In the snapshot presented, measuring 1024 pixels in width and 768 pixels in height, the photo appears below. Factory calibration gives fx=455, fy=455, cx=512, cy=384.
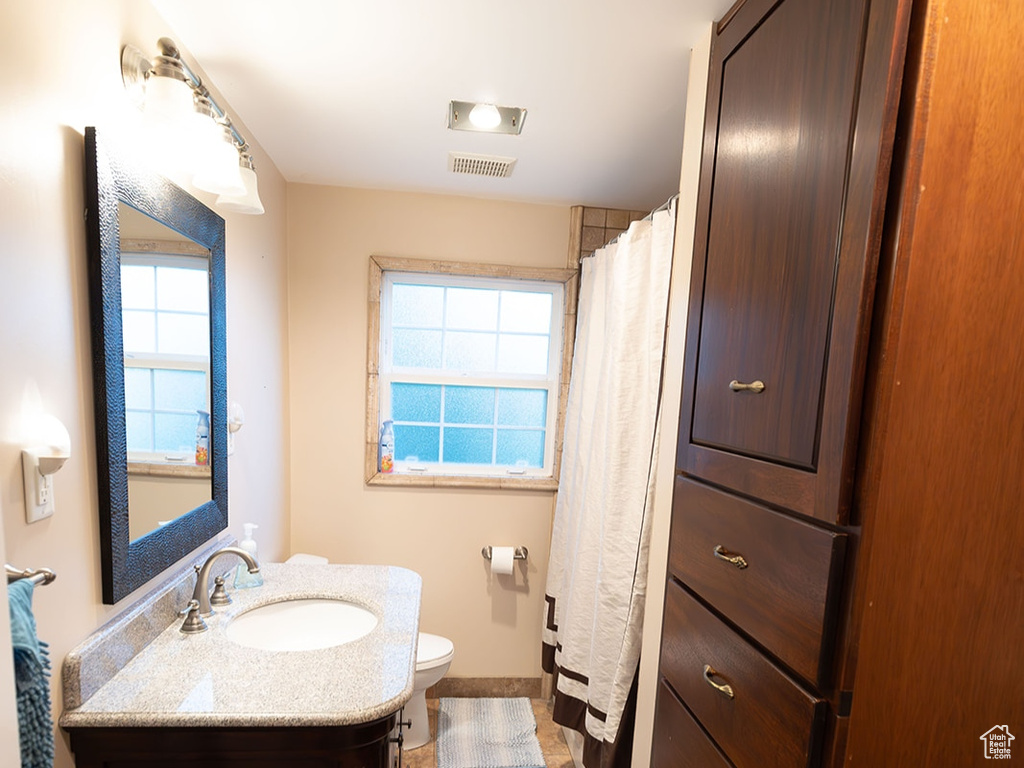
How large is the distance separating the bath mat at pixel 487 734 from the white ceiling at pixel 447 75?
92.8 inches

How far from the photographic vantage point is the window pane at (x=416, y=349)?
7.19 ft

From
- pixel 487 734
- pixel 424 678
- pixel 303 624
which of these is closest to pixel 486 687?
pixel 487 734

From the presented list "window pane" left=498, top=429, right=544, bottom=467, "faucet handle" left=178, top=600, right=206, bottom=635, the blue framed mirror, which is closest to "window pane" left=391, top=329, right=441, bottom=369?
"window pane" left=498, top=429, right=544, bottom=467

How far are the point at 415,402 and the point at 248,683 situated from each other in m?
1.39

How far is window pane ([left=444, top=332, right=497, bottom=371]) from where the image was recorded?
2203 mm

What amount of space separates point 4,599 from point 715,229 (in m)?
1.20

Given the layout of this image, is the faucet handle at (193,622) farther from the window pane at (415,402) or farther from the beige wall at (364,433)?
the window pane at (415,402)

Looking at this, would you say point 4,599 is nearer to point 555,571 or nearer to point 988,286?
point 988,286

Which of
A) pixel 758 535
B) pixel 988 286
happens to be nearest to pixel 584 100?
pixel 988 286

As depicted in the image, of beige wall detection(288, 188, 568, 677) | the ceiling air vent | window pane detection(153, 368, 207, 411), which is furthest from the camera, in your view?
beige wall detection(288, 188, 568, 677)

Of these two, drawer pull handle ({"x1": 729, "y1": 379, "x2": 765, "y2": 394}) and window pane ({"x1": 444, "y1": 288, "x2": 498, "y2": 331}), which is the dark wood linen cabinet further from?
window pane ({"x1": 444, "y1": 288, "x2": 498, "y2": 331})

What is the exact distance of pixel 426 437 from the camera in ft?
7.33

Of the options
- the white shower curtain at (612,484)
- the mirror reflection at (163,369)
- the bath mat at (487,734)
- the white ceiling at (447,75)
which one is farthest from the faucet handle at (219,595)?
the white ceiling at (447,75)

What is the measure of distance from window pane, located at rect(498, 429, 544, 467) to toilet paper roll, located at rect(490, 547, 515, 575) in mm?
413
